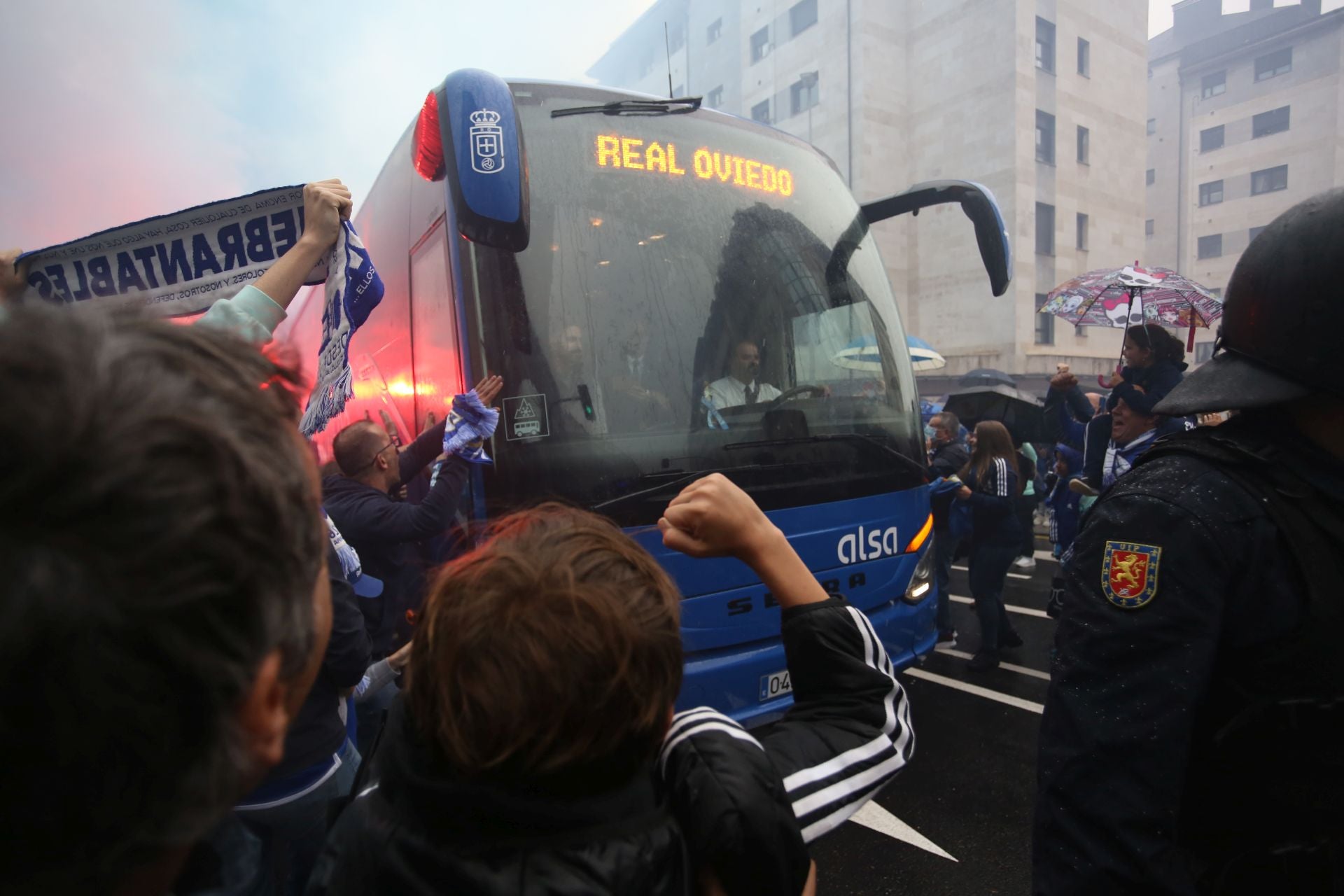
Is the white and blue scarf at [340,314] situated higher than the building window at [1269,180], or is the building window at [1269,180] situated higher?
the building window at [1269,180]

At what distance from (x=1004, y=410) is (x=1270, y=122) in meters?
47.9

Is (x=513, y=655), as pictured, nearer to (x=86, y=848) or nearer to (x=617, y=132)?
(x=86, y=848)

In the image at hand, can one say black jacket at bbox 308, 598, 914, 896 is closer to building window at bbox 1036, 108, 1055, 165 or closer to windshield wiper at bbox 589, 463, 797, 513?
windshield wiper at bbox 589, 463, 797, 513

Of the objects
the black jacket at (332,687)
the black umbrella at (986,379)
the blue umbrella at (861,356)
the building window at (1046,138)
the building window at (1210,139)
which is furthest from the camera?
the building window at (1210,139)

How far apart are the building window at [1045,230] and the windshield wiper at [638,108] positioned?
91.9 ft

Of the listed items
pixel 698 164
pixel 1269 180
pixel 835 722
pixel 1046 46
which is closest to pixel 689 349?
pixel 698 164

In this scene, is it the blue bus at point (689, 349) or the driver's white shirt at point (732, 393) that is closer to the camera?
the blue bus at point (689, 349)

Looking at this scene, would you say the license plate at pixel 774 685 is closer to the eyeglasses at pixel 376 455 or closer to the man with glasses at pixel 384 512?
the man with glasses at pixel 384 512

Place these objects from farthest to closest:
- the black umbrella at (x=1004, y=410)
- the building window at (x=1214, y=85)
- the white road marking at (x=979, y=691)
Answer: the building window at (x=1214, y=85), the black umbrella at (x=1004, y=410), the white road marking at (x=979, y=691)

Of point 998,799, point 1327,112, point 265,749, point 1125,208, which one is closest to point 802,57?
point 1125,208

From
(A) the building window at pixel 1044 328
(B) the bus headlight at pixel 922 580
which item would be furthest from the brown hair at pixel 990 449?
(A) the building window at pixel 1044 328

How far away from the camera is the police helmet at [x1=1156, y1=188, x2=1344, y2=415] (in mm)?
1303

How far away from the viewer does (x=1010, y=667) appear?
532 centimetres

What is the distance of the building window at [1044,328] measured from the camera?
2680 centimetres
